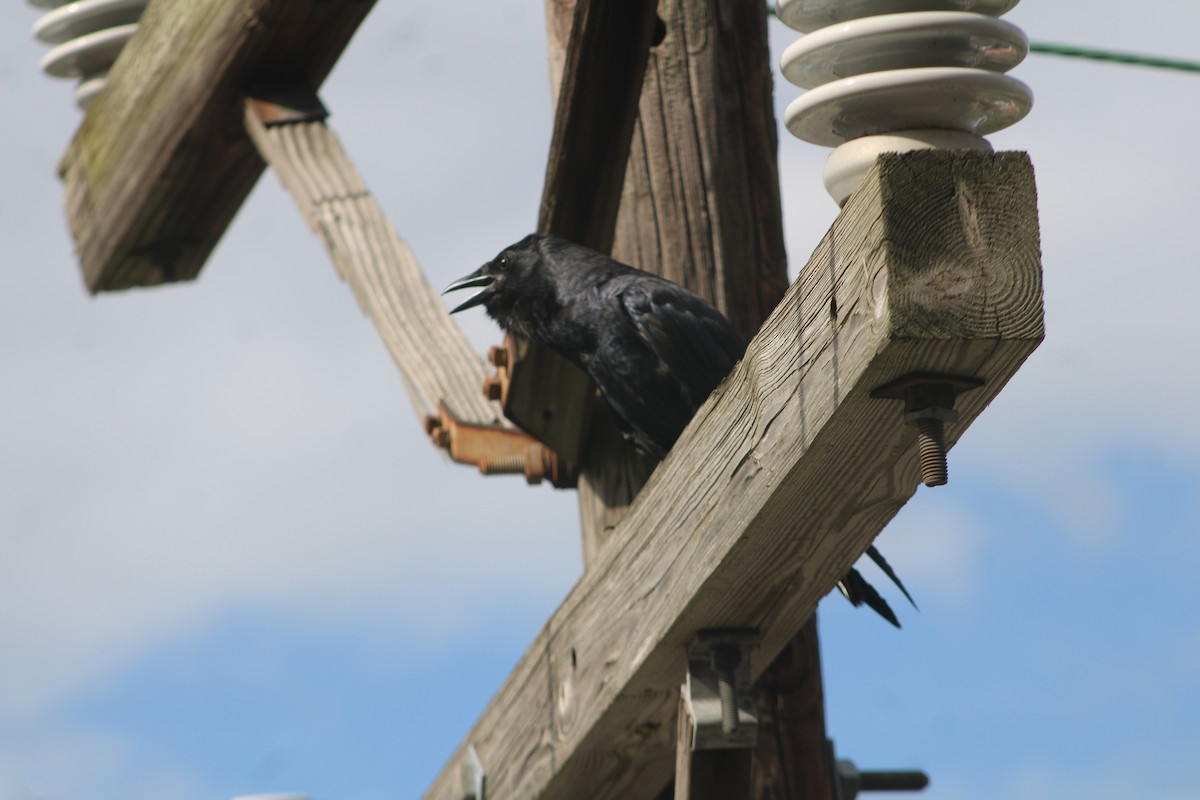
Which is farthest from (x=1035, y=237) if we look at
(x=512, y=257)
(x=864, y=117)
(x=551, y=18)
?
(x=512, y=257)

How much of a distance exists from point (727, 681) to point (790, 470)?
472mm

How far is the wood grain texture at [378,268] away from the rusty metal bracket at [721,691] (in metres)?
1.13

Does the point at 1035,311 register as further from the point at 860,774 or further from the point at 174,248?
the point at 174,248

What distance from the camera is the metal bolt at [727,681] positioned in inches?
88.4

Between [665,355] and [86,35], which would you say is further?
[86,35]

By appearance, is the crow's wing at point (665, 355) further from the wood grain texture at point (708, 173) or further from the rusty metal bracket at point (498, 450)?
the rusty metal bracket at point (498, 450)

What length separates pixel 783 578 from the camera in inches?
85.4

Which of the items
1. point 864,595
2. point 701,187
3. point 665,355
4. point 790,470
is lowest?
point 790,470

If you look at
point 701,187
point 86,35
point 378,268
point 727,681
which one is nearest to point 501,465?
point 378,268

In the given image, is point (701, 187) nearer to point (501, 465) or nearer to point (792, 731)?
point (501, 465)

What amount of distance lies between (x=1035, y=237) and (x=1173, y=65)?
3.48 metres

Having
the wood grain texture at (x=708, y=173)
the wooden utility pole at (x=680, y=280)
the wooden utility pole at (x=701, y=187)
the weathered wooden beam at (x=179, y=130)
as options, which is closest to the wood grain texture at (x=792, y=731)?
the wooden utility pole at (x=680, y=280)

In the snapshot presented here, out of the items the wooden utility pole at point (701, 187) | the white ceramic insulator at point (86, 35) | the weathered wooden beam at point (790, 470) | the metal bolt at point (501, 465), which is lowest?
the weathered wooden beam at point (790, 470)

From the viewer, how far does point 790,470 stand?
1915mm
